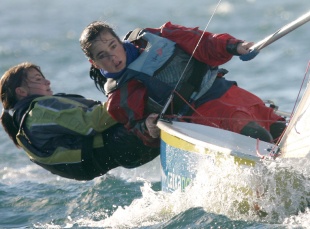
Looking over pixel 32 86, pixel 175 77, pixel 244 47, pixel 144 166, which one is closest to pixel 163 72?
pixel 175 77

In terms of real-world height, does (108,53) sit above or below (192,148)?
above

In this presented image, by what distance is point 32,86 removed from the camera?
5762 millimetres

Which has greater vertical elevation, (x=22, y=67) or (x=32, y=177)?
(x=22, y=67)

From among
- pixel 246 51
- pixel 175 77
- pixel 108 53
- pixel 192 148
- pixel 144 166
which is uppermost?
pixel 246 51

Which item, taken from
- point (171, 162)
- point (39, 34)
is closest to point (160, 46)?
point (171, 162)

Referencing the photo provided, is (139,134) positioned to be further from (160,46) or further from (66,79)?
(66,79)

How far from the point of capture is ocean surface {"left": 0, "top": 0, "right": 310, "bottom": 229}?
4586mm

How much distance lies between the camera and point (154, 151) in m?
5.73

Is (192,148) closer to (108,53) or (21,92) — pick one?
(108,53)

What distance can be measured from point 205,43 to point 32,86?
115 centimetres

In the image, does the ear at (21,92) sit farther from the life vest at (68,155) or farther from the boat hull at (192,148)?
the boat hull at (192,148)

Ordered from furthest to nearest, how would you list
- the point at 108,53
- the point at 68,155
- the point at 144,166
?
the point at 144,166 < the point at 68,155 < the point at 108,53

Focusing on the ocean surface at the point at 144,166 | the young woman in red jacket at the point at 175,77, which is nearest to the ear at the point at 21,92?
the young woman in red jacket at the point at 175,77

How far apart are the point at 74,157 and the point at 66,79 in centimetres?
511
